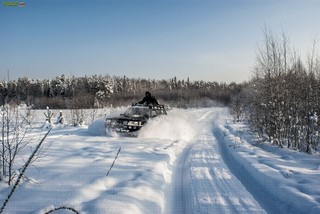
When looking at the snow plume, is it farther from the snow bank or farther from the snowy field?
the snow bank

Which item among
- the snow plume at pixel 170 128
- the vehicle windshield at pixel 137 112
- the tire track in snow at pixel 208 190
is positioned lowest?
the tire track in snow at pixel 208 190

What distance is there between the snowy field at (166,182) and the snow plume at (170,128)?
368cm

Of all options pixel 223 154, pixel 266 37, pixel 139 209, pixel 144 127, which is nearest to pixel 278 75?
pixel 266 37

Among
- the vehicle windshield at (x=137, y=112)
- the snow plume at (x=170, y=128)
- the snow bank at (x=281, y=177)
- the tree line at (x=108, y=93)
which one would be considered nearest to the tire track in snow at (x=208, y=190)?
the snow bank at (x=281, y=177)

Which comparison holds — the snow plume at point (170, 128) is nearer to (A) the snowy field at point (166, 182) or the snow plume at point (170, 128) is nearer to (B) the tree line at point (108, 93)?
(A) the snowy field at point (166, 182)

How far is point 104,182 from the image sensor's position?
6660mm

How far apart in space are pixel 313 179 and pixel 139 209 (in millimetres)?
4048

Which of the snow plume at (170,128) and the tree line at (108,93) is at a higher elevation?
the tree line at (108,93)

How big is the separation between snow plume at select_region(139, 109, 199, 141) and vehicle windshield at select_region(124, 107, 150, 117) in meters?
0.70

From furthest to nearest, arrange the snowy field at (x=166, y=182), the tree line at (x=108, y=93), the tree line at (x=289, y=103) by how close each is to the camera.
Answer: the tree line at (x=108, y=93)
the tree line at (x=289, y=103)
the snowy field at (x=166, y=182)

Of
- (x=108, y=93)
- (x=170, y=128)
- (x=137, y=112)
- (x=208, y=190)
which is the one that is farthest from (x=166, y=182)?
(x=108, y=93)

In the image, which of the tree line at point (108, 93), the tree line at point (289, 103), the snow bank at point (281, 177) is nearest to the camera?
the snow bank at point (281, 177)

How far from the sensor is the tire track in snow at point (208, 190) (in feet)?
18.1

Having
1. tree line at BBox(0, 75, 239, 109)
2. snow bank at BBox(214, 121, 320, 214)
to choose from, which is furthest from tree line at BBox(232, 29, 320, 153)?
tree line at BBox(0, 75, 239, 109)
